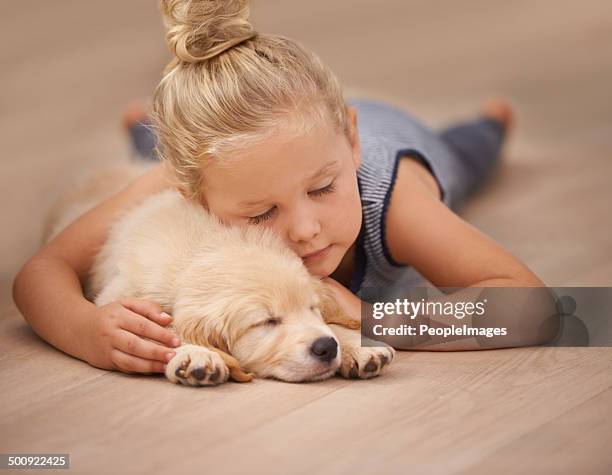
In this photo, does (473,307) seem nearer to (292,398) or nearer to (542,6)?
(292,398)

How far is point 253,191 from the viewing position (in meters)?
1.89

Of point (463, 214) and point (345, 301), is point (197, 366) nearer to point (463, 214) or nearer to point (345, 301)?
point (345, 301)

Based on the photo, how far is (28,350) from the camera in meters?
2.07

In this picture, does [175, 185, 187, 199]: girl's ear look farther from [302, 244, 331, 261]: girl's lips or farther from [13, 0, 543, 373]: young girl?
[302, 244, 331, 261]: girl's lips

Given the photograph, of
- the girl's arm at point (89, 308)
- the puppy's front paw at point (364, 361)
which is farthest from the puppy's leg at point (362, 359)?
the girl's arm at point (89, 308)

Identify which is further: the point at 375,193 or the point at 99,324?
the point at 375,193

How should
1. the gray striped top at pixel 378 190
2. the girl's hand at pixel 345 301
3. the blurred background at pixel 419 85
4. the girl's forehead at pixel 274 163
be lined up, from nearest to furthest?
the girl's forehead at pixel 274 163, the girl's hand at pixel 345 301, the gray striped top at pixel 378 190, the blurred background at pixel 419 85

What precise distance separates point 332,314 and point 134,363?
43cm

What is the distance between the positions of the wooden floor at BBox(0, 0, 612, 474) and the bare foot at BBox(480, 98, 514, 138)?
98 millimetres

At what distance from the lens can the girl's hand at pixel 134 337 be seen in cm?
177

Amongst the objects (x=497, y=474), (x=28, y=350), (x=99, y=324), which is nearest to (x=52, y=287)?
(x=28, y=350)

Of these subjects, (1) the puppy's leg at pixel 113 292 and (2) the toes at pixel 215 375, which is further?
(1) the puppy's leg at pixel 113 292

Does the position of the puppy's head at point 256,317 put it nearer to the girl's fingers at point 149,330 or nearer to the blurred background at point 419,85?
the girl's fingers at point 149,330

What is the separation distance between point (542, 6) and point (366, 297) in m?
3.46
